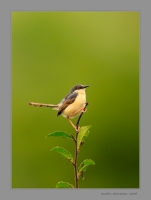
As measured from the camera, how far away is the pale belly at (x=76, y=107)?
226 cm

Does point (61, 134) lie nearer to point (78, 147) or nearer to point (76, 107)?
point (78, 147)

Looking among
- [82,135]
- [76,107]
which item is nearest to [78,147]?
[82,135]

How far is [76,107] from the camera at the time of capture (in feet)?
7.50

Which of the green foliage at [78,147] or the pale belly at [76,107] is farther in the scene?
the pale belly at [76,107]

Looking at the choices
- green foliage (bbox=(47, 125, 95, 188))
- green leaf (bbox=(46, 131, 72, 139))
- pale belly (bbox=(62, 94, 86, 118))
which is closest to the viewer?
green foliage (bbox=(47, 125, 95, 188))

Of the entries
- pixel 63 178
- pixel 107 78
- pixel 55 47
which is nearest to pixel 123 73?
pixel 107 78

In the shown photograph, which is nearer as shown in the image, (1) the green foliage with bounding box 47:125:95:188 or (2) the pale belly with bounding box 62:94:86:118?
(1) the green foliage with bounding box 47:125:95:188

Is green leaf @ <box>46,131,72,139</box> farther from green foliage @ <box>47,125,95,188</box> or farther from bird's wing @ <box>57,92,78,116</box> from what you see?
bird's wing @ <box>57,92,78,116</box>

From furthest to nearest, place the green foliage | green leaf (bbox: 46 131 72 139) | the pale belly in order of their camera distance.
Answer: the pale belly
green leaf (bbox: 46 131 72 139)
the green foliage

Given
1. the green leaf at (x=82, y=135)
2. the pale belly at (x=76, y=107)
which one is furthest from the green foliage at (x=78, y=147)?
the pale belly at (x=76, y=107)

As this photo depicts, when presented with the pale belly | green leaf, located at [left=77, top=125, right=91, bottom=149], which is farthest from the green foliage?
the pale belly

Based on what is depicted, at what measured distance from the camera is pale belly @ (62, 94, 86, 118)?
226 cm

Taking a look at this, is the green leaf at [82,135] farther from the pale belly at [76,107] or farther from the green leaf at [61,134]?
the pale belly at [76,107]

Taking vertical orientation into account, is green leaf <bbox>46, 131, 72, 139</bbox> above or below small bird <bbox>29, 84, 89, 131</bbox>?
below
